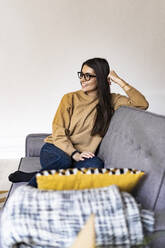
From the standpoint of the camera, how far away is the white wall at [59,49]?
137 inches

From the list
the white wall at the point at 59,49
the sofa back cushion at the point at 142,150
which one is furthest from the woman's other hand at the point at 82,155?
the white wall at the point at 59,49

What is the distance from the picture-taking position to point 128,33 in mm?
3609

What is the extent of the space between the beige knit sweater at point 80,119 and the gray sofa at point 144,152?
181mm

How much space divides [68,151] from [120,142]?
456mm

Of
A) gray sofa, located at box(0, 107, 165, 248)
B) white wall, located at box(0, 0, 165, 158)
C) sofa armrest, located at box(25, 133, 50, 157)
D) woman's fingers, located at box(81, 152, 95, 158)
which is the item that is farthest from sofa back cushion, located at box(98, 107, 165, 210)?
white wall, located at box(0, 0, 165, 158)

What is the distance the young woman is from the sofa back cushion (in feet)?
0.70

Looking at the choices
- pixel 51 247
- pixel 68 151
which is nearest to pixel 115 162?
pixel 68 151

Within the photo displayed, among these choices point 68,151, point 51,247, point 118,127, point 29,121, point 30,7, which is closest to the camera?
point 51,247

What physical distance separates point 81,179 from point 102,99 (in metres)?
1.00

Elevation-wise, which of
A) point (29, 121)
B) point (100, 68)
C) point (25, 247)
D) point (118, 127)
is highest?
point (100, 68)

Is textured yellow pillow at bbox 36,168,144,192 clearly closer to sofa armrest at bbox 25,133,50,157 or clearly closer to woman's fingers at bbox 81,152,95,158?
woman's fingers at bbox 81,152,95,158

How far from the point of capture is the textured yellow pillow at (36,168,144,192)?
1009 mm

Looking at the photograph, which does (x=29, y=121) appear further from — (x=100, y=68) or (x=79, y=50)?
(x=100, y=68)

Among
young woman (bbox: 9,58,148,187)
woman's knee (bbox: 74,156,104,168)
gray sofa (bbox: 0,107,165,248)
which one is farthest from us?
young woman (bbox: 9,58,148,187)
